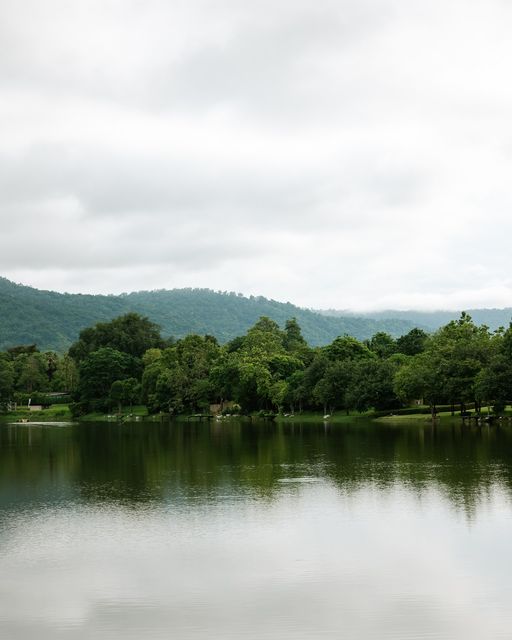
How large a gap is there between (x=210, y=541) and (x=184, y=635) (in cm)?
813

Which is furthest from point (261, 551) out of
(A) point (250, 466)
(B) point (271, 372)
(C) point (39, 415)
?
(C) point (39, 415)

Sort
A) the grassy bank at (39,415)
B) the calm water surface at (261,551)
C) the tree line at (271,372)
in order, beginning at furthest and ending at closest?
the grassy bank at (39,415), the tree line at (271,372), the calm water surface at (261,551)

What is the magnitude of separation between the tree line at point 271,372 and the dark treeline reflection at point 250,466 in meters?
13.9

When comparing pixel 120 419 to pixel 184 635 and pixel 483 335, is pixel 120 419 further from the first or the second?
pixel 184 635

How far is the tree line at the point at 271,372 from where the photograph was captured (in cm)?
8469

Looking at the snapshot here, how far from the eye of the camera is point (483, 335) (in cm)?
8975

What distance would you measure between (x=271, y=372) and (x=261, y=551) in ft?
328

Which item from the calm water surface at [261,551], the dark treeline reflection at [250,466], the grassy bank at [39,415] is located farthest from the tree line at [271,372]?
the calm water surface at [261,551]

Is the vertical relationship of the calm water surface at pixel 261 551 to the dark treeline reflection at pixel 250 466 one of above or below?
above

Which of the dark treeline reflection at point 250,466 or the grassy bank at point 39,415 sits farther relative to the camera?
the grassy bank at point 39,415

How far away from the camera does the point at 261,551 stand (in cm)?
2195

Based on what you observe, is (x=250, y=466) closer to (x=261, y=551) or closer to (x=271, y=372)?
(x=261, y=551)

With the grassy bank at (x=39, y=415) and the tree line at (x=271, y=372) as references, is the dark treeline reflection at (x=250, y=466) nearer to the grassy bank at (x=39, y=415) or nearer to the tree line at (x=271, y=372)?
the tree line at (x=271, y=372)

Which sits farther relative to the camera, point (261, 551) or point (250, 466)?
point (250, 466)
